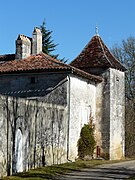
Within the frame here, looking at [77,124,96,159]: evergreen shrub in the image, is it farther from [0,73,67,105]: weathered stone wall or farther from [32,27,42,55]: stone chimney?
[32,27,42,55]: stone chimney

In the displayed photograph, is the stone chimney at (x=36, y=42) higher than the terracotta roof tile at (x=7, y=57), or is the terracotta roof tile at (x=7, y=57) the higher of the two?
the stone chimney at (x=36, y=42)

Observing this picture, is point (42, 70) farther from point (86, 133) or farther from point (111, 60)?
point (111, 60)

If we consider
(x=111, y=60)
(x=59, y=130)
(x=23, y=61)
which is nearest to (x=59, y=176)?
(x=59, y=130)

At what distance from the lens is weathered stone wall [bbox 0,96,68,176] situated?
21.0 metres

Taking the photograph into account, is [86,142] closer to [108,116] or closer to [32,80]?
[108,116]

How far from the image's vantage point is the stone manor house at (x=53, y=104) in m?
22.2

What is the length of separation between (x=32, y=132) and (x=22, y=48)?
9.73 meters

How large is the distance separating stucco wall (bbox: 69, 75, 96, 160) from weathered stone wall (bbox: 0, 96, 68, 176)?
1.04 meters

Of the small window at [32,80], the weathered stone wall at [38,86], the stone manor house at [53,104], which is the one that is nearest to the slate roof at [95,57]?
the stone manor house at [53,104]

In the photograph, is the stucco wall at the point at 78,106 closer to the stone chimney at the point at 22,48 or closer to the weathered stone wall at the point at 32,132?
the weathered stone wall at the point at 32,132

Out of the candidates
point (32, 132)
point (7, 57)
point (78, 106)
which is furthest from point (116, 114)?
point (32, 132)

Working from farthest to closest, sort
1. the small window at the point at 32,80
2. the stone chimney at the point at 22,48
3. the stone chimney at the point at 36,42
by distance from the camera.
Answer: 1. the stone chimney at the point at 36,42
2. the stone chimney at the point at 22,48
3. the small window at the point at 32,80

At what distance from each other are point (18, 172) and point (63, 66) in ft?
30.6

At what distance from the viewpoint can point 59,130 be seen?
27391 millimetres
